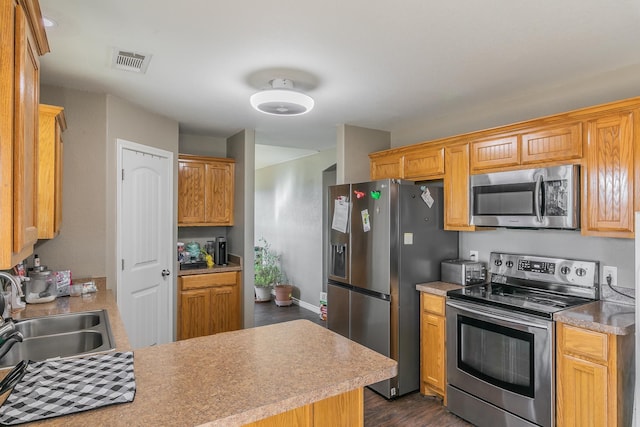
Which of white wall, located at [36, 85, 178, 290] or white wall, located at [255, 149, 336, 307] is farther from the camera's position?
white wall, located at [255, 149, 336, 307]

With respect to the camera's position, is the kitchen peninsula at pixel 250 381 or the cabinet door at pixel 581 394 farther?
the cabinet door at pixel 581 394

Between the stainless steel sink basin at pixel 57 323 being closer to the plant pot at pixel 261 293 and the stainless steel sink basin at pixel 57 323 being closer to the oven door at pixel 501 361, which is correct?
the oven door at pixel 501 361

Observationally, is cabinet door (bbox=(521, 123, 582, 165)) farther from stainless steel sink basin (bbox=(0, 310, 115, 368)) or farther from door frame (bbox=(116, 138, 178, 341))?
door frame (bbox=(116, 138, 178, 341))

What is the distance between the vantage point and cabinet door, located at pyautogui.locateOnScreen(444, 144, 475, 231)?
302 cm

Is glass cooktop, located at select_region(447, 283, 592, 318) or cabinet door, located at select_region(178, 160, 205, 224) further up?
cabinet door, located at select_region(178, 160, 205, 224)

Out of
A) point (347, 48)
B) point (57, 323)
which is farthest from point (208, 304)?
point (347, 48)

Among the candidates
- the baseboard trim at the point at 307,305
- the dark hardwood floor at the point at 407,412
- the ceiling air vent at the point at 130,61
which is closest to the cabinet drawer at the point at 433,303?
the dark hardwood floor at the point at 407,412

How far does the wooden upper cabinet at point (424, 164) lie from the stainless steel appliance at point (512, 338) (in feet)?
3.06

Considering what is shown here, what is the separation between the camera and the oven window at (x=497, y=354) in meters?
2.33

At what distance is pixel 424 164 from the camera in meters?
3.33

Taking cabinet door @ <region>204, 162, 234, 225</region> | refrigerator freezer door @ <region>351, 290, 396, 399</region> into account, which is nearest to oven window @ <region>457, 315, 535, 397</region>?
refrigerator freezer door @ <region>351, 290, 396, 399</region>

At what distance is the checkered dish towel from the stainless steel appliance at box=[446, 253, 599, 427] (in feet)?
7.25

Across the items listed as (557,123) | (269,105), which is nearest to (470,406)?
(557,123)

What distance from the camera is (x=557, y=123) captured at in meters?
2.45
